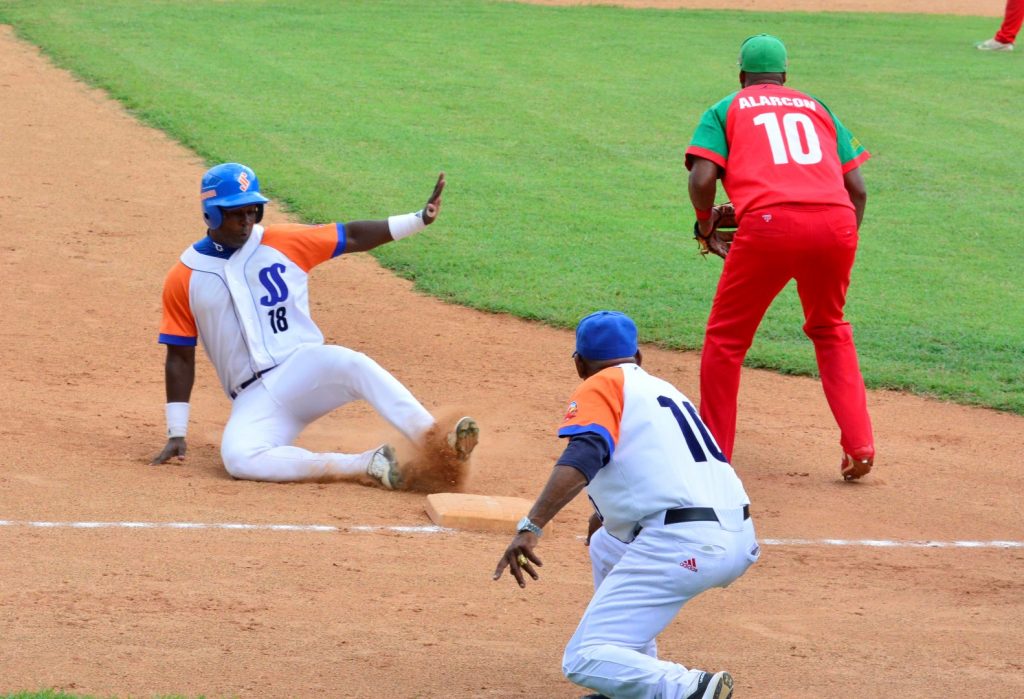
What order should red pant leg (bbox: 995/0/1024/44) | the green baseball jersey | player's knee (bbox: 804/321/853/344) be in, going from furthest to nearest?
1. red pant leg (bbox: 995/0/1024/44)
2. player's knee (bbox: 804/321/853/344)
3. the green baseball jersey

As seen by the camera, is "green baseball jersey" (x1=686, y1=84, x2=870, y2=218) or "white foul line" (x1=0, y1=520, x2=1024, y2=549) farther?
"green baseball jersey" (x1=686, y1=84, x2=870, y2=218)

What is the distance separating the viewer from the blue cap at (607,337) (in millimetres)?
4828

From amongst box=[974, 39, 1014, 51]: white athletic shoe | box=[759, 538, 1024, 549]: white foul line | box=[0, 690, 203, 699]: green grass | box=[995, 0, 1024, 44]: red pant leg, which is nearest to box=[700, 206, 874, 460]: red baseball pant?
box=[759, 538, 1024, 549]: white foul line

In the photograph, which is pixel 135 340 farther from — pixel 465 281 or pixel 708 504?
pixel 708 504

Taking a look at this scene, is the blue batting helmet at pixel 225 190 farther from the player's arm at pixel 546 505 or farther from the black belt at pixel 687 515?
the black belt at pixel 687 515

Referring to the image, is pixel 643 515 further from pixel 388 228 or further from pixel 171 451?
pixel 171 451

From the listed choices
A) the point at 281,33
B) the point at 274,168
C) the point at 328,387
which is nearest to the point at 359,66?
the point at 281,33

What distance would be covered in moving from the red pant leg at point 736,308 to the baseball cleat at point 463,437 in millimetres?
1215

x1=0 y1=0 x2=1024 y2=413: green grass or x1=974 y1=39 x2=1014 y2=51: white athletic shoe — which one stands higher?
x1=974 y1=39 x2=1014 y2=51: white athletic shoe

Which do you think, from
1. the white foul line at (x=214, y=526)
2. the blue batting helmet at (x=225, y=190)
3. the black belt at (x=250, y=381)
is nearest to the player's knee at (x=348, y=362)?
the black belt at (x=250, y=381)

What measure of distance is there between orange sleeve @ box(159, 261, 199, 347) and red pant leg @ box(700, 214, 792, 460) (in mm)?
2660

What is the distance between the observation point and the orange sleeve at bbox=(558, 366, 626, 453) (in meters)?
4.59

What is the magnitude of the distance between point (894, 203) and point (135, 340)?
791cm

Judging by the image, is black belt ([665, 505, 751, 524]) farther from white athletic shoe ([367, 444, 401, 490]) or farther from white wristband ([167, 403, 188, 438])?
white wristband ([167, 403, 188, 438])
